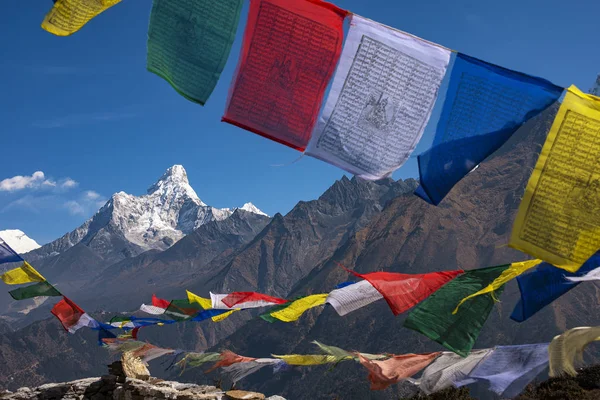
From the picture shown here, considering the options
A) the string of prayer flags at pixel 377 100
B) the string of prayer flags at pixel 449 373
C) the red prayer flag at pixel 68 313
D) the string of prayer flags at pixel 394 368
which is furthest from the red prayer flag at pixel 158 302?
the string of prayer flags at pixel 377 100

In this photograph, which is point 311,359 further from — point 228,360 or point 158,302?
point 158,302

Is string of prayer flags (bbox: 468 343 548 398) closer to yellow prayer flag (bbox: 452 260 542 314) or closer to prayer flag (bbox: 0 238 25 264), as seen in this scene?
yellow prayer flag (bbox: 452 260 542 314)

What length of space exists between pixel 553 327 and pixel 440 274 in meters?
71.5

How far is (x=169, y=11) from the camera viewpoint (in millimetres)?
6344

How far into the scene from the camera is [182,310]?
39.7 feet

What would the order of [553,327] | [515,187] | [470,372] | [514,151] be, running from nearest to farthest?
[470,372] < [553,327] < [515,187] < [514,151]

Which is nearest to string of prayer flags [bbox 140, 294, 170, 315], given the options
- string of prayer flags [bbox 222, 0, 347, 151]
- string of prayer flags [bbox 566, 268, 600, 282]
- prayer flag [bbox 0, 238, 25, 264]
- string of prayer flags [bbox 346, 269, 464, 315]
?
prayer flag [bbox 0, 238, 25, 264]

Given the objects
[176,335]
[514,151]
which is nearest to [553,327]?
[514,151]

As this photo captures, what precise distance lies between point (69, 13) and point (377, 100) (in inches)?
147

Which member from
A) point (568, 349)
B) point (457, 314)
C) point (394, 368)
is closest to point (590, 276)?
point (568, 349)

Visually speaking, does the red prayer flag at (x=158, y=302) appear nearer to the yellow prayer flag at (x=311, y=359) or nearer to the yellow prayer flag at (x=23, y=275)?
the yellow prayer flag at (x=23, y=275)

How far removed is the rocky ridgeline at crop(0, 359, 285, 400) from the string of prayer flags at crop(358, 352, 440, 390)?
7.05 ft

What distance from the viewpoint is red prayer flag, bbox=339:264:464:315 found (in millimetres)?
7461

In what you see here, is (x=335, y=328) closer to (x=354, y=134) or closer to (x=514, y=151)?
(x=514, y=151)
